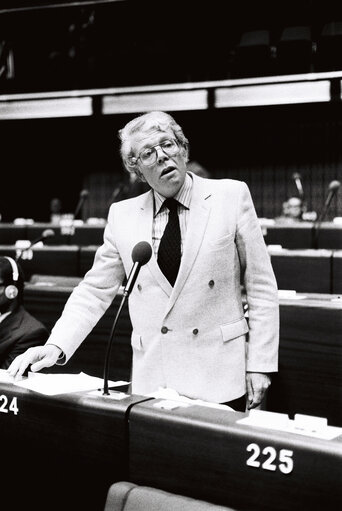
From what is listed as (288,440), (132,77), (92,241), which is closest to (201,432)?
(288,440)

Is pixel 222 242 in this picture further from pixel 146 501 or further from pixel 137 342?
pixel 146 501

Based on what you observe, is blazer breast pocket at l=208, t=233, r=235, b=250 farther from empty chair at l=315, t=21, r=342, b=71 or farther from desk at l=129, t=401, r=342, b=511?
empty chair at l=315, t=21, r=342, b=71

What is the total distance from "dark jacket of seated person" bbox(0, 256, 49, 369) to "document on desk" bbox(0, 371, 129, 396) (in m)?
0.81

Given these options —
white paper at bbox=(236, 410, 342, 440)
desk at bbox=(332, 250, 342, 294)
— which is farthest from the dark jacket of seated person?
desk at bbox=(332, 250, 342, 294)

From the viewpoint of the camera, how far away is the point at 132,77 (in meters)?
8.66

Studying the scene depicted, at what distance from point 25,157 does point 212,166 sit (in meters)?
3.27

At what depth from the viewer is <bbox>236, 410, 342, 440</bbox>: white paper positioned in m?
1.29

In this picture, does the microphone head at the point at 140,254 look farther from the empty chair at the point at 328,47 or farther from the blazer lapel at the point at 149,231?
the empty chair at the point at 328,47

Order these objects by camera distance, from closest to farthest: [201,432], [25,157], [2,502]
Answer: [201,432] < [2,502] < [25,157]

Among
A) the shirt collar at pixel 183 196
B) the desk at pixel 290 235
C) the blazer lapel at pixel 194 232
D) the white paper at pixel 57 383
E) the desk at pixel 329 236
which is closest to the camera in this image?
the white paper at pixel 57 383

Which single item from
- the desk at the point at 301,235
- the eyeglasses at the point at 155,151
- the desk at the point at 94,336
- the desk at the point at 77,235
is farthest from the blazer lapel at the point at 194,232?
the desk at the point at 77,235

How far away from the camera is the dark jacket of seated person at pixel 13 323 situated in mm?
2697

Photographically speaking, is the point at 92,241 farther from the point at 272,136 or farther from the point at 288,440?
the point at 288,440

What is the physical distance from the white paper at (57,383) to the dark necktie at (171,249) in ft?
1.19
